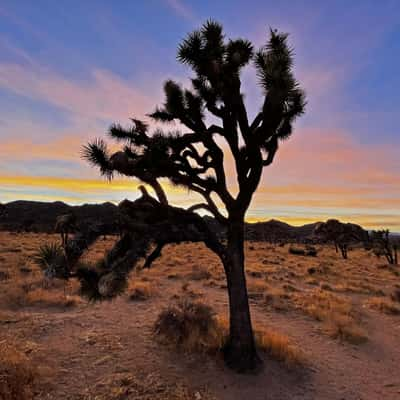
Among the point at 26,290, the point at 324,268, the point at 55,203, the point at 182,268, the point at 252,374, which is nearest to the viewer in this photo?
the point at 252,374

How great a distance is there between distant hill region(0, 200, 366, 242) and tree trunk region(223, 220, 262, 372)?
31.0 inches

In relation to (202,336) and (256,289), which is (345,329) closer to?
(202,336)

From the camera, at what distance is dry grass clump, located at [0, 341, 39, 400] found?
4566mm

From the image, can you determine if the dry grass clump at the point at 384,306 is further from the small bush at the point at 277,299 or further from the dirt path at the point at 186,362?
the small bush at the point at 277,299

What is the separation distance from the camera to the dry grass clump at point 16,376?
4.57 meters

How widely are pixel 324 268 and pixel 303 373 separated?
1638 centimetres

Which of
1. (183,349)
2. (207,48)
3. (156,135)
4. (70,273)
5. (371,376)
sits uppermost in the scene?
(207,48)

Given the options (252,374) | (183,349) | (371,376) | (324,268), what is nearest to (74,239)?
(183,349)

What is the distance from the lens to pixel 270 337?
7.50 meters

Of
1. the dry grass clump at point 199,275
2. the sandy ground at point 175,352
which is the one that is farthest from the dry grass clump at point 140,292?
the dry grass clump at point 199,275

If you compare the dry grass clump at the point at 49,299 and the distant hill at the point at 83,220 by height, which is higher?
the distant hill at the point at 83,220

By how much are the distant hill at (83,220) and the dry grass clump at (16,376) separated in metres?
2.49

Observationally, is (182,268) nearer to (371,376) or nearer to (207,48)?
(371,376)

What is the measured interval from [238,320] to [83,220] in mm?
3561
